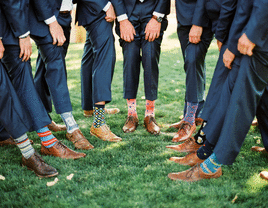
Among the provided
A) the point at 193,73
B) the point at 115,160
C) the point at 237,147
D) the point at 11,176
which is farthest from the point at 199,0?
the point at 11,176

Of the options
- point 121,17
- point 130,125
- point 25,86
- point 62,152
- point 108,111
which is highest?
point 121,17

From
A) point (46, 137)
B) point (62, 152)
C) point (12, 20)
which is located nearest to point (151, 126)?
point (62, 152)

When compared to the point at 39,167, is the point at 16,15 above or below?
above

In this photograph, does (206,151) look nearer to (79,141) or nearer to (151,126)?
(151,126)

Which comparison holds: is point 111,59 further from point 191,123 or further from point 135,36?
point 191,123

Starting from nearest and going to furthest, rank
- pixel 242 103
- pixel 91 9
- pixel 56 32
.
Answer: pixel 242 103
pixel 56 32
pixel 91 9

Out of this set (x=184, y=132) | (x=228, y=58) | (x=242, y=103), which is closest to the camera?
(x=242, y=103)

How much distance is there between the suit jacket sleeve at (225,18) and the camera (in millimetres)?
1902

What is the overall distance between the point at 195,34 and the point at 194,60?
263mm

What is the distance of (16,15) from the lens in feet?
6.75

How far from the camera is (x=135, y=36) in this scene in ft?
9.70

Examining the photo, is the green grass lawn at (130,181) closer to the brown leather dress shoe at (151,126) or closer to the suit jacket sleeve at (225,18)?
the brown leather dress shoe at (151,126)

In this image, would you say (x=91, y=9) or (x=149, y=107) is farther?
(x=149, y=107)

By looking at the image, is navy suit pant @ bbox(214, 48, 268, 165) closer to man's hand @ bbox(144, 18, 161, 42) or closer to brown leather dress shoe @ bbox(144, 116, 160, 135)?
brown leather dress shoe @ bbox(144, 116, 160, 135)
